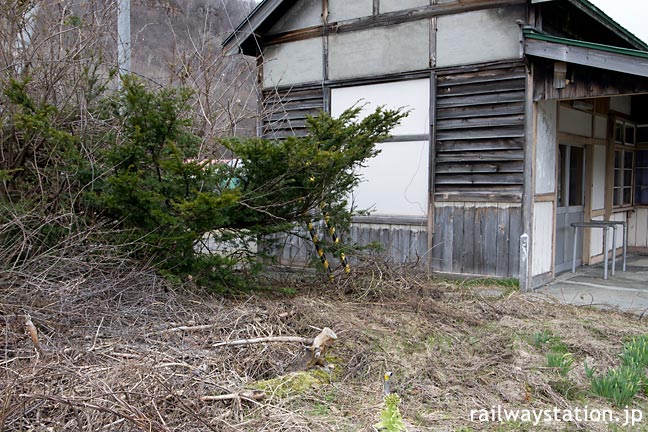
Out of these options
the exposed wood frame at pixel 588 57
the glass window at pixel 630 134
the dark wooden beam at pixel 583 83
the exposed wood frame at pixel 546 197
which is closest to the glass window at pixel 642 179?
the glass window at pixel 630 134

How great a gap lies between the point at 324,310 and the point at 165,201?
6.19 feet

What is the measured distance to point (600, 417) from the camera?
12.2 ft

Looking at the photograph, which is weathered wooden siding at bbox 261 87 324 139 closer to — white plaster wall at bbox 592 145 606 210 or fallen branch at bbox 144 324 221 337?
white plaster wall at bbox 592 145 606 210

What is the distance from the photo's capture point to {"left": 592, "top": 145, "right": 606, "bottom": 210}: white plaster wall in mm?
10055

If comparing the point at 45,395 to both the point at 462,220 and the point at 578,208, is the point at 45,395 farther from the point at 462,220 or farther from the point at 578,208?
the point at 578,208

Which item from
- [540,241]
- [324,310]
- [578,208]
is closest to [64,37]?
[324,310]

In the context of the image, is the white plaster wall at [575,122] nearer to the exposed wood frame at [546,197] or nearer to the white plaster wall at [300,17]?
the exposed wood frame at [546,197]

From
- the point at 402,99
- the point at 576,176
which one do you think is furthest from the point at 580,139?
the point at 402,99

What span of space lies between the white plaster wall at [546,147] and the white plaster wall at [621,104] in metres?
2.98

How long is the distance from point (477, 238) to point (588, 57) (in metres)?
2.75

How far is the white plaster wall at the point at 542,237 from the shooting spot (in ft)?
25.7

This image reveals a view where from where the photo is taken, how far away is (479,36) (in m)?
7.85

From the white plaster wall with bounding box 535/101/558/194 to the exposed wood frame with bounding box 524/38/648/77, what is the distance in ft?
2.84

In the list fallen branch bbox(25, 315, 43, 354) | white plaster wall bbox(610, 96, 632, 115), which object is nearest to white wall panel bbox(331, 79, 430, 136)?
white plaster wall bbox(610, 96, 632, 115)
